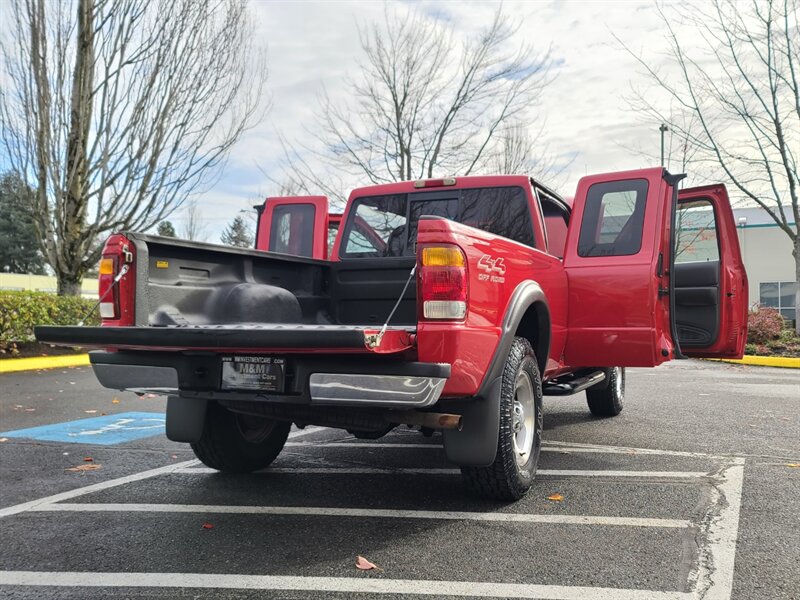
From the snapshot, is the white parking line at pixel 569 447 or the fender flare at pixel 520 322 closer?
the fender flare at pixel 520 322

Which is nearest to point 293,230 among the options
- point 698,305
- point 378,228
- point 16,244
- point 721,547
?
point 378,228

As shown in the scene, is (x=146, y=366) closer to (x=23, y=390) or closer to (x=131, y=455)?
(x=131, y=455)

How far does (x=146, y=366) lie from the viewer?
357cm

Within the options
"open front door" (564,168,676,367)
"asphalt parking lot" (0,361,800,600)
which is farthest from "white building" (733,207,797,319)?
"open front door" (564,168,676,367)

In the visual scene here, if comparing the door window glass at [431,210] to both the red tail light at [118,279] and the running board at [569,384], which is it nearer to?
the running board at [569,384]

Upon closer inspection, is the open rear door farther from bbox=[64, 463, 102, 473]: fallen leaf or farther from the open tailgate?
the open tailgate

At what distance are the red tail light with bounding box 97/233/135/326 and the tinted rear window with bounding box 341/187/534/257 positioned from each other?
2.10m

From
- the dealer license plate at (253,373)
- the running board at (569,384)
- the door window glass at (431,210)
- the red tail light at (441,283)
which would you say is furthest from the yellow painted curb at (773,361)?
the dealer license plate at (253,373)

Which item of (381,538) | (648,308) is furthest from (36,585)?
(648,308)

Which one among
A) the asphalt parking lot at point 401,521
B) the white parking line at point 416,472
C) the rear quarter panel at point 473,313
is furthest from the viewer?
the white parking line at point 416,472

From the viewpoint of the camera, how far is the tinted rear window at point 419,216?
4.91 metres

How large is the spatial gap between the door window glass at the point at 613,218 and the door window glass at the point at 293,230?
2517 mm

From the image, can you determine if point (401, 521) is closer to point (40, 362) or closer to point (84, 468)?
point (84, 468)

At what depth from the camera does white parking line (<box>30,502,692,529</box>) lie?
11.4 ft
